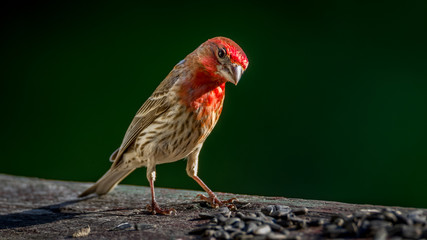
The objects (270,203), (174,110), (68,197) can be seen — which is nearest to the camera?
(270,203)

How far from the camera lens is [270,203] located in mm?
3016

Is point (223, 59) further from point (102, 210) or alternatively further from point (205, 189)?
point (102, 210)

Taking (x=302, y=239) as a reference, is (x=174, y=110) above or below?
above

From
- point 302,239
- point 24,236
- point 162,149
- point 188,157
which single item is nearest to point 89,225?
point 24,236

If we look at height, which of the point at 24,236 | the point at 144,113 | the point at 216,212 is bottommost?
the point at 24,236

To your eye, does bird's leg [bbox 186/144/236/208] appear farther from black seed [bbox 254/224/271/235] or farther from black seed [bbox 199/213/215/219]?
black seed [bbox 254/224/271/235]

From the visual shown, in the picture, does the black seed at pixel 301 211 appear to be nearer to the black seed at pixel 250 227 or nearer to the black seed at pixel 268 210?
the black seed at pixel 268 210

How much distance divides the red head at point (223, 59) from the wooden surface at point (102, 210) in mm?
831

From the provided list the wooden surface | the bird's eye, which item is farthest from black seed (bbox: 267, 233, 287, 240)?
the bird's eye

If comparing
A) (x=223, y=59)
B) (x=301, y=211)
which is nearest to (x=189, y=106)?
(x=223, y=59)

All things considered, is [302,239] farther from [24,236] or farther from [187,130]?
[24,236]

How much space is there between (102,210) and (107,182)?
1.70 ft

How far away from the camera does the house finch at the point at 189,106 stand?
9.98ft

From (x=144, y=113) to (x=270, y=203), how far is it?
117 centimetres
